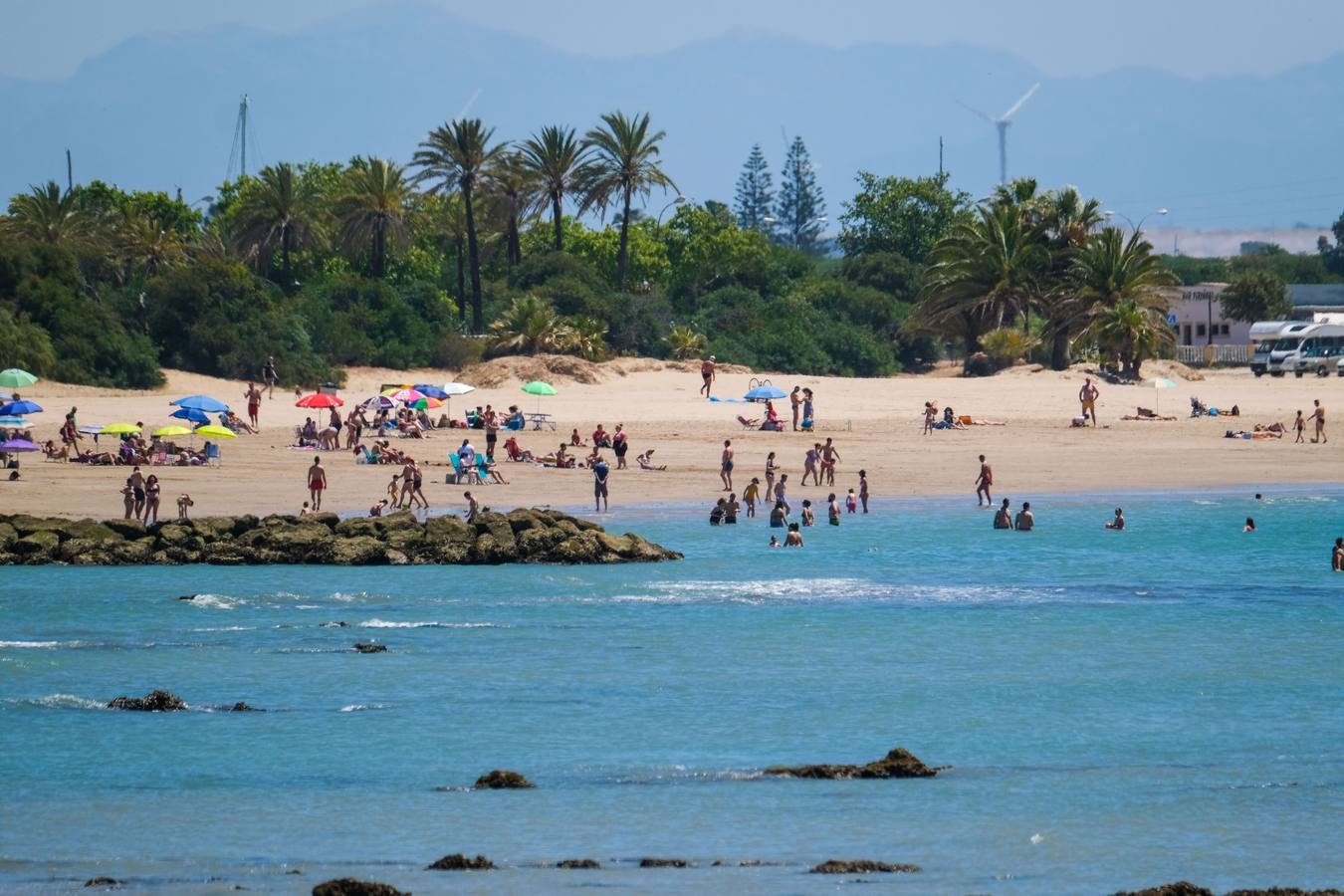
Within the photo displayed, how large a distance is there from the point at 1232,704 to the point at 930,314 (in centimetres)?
4468

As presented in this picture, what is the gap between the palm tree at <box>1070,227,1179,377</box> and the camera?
195 feet

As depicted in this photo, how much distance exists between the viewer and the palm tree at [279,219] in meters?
68.6

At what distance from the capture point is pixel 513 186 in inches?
2736

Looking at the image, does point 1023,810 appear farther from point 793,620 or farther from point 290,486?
point 290,486

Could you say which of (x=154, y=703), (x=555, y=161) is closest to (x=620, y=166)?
(x=555, y=161)

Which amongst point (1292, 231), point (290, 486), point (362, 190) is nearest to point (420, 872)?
point (290, 486)

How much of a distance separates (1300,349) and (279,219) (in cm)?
3793

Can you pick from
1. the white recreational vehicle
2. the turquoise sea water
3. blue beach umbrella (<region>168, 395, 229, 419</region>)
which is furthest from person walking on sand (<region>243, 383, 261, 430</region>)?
the white recreational vehicle

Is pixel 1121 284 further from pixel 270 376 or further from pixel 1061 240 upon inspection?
pixel 270 376

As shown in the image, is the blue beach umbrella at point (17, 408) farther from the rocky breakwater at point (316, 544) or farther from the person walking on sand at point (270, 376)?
the person walking on sand at point (270, 376)

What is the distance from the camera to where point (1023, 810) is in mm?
16391

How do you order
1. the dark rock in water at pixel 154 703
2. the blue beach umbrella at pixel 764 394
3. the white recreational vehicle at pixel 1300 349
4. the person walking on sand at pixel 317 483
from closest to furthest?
the dark rock in water at pixel 154 703 → the person walking on sand at pixel 317 483 → the blue beach umbrella at pixel 764 394 → the white recreational vehicle at pixel 1300 349

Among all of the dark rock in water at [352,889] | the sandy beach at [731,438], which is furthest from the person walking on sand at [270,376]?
the dark rock in water at [352,889]

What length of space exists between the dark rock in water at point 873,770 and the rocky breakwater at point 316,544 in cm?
1419
